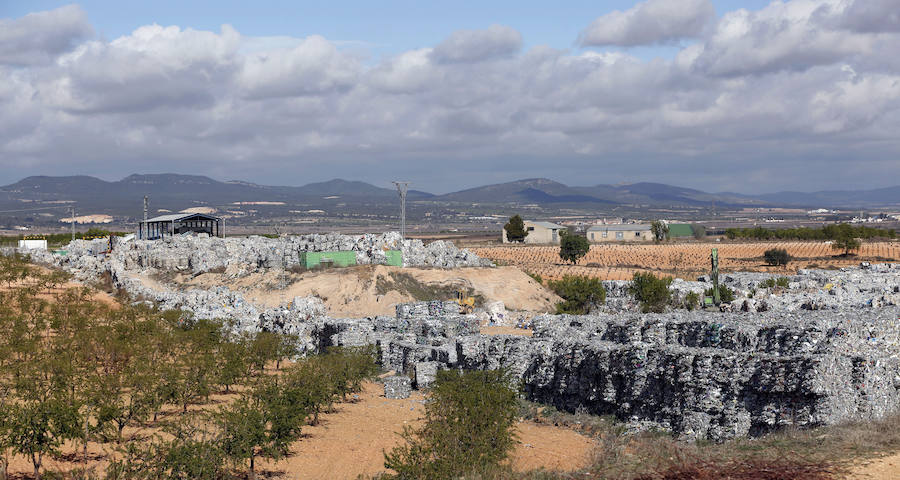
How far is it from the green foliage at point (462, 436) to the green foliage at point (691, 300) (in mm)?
25022

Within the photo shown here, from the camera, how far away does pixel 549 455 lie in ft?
60.7

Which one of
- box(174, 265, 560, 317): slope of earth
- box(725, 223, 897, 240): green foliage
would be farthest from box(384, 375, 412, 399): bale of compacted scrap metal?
box(725, 223, 897, 240): green foliage

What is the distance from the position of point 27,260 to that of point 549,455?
173 ft

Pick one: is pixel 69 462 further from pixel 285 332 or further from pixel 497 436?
pixel 285 332

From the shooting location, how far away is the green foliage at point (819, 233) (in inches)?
4277

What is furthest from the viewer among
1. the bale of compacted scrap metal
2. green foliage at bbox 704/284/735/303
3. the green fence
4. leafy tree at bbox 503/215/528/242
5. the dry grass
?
leafy tree at bbox 503/215/528/242

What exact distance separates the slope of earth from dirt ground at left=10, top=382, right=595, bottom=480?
20617mm

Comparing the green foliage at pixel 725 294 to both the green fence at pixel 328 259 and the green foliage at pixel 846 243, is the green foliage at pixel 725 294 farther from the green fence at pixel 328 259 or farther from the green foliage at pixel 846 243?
the green foliage at pixel 846 243

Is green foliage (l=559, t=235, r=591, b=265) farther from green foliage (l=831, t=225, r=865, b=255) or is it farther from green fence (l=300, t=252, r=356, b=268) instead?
green fence (l=300, t=252, r=356, b=268)

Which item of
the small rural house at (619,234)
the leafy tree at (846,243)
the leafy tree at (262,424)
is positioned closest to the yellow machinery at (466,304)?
the leafy tree at (262,424)

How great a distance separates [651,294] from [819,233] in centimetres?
8902

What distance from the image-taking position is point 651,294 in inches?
1703

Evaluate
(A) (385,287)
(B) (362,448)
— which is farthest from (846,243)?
(B) (362,448)

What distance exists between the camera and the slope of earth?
154 feet
